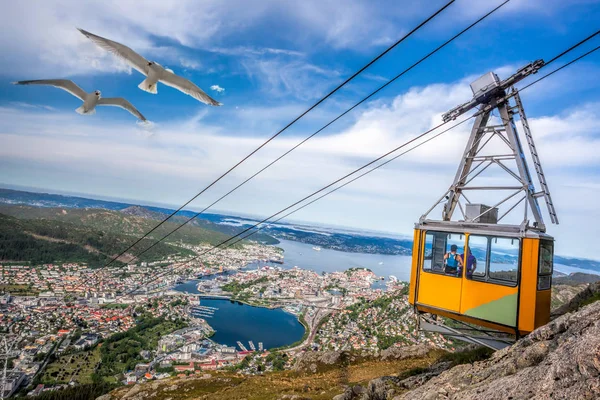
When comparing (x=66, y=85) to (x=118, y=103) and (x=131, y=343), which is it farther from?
(x=131, y=343)

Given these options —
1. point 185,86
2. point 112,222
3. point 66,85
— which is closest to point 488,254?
point 185,86

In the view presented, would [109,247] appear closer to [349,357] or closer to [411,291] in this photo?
[349,357]

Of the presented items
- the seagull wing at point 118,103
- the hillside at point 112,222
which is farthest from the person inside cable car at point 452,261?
the hillside at point 112,222

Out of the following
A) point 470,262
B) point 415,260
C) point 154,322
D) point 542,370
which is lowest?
point 154,322

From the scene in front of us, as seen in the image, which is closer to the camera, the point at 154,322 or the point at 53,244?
the point at 154,322

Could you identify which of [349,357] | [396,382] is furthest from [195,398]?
[396,382]

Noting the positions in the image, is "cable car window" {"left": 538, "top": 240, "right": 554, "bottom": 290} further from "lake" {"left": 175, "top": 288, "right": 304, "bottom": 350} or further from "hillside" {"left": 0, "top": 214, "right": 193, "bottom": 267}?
"hillside" {"left": 0, "top": 214, "right": 193, "bottom": 267}

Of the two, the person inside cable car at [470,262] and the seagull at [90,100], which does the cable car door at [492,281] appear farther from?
the seagull at [90,100]
